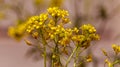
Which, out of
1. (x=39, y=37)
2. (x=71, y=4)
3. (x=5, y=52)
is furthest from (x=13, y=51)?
(x=39, y=37)

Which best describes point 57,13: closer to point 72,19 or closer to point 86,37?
point 86,37

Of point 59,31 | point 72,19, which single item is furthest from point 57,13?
point 72,19

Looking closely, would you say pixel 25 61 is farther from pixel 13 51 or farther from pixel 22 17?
pixel 22 17

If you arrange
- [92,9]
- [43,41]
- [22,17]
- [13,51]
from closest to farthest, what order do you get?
1. [43,41]
2. [22,17]
3. [92,9]
4. [13,51]

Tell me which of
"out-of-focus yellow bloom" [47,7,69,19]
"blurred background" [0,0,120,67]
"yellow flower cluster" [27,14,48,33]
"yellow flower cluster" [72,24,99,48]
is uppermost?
"blurred background" [0,0,120,67]

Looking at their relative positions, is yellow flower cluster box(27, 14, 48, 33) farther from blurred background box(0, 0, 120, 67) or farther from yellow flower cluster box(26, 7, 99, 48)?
blurred background box(0, 0, 120, 67)

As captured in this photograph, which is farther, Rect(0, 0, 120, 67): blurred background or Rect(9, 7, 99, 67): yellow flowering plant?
Rect(0, 0, 120, 67): blurred background

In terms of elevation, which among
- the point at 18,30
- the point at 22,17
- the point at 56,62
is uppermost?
the point at 22,17

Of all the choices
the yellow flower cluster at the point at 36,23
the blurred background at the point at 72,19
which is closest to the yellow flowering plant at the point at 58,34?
the yellow flower cluster at the point at 36,23

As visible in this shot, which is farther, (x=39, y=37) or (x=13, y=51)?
(x=13, y=51)

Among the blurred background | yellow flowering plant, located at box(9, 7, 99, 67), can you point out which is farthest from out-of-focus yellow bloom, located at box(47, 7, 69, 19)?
the blurred background

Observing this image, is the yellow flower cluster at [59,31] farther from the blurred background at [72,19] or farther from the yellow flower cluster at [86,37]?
the blurred background at [72,19]
